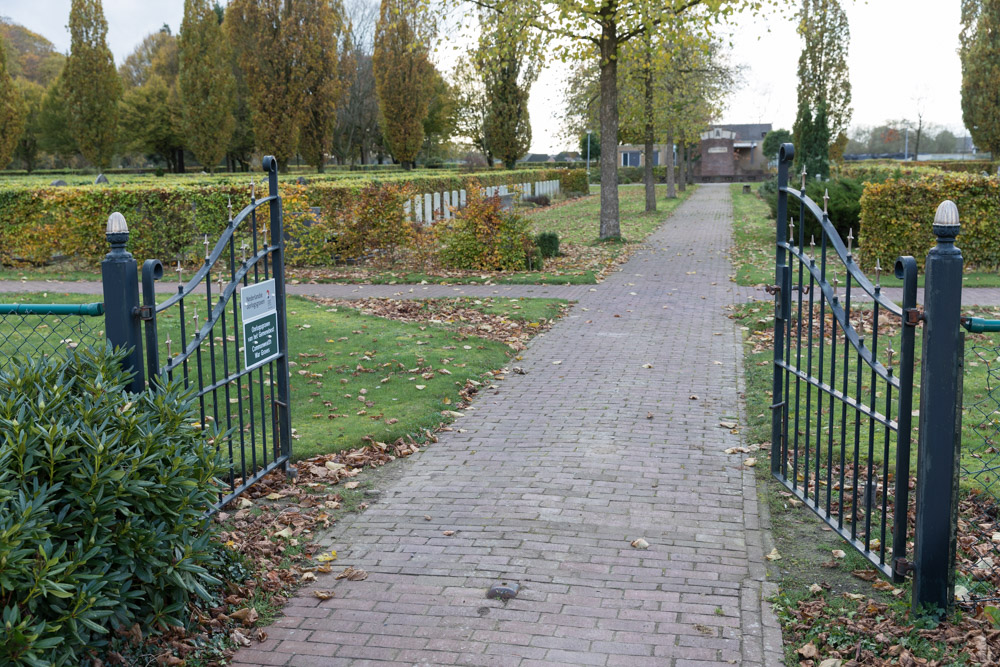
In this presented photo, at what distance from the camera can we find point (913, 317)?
143 inches

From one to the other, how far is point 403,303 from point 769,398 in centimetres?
625

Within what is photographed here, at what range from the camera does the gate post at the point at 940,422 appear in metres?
3.54

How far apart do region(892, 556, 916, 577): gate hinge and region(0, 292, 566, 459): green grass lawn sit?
3.62m

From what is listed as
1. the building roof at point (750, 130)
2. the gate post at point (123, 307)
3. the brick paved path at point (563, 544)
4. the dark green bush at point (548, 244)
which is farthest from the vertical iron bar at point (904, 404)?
the building roof at point (750, 130)

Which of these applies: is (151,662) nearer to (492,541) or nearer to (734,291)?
(492,541)

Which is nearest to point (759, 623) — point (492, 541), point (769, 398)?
point (492, 541)

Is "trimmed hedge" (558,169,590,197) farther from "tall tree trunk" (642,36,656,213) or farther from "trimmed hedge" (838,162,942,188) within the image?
"trimmed hedge" (838,162,942,188)

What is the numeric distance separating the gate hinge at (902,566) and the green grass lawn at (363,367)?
3618 mm

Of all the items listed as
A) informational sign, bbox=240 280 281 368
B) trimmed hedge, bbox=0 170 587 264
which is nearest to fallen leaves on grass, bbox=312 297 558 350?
trimmed hedge, bbox=0 170 587 264

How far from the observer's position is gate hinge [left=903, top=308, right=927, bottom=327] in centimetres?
363

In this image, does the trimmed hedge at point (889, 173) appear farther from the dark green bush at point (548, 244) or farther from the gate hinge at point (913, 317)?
the gate hinge at point (913, 317)

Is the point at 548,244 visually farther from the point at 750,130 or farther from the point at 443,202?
the point at 750,130

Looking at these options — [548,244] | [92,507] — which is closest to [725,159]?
[548,244]

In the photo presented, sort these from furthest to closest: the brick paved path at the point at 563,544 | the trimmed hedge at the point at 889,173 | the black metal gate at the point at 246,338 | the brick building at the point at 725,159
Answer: the brick building at the point at 725,159, the trimmed hedge at the point at 889,173, the black metal gate at the point at 246,338, the brick paved path at the point at 563,544
